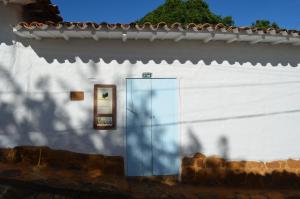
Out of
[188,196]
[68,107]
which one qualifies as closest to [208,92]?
[188,196]

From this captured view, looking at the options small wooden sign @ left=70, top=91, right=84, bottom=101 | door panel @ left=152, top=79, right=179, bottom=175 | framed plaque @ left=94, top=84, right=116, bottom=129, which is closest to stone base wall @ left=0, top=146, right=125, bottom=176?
framed plaque @ left=94, top=84, right=116, bottom=129

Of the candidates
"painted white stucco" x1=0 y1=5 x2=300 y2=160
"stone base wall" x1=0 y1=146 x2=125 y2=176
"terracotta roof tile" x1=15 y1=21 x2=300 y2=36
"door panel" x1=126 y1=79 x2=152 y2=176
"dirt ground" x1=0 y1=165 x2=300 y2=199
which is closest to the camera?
"dirt ground" x1=0 y1=165 x2=300 y2=199

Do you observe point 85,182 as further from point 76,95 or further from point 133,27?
point 133,27

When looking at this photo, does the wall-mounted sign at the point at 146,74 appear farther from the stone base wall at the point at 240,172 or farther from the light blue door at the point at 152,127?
the stone base wall at the point at 240,172

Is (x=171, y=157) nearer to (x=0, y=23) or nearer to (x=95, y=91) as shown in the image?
(x=95, y=91)

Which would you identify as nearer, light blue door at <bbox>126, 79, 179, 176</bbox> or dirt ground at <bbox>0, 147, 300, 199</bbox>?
dirt ground at <bbox>0, 147, 300, 199</bbox>

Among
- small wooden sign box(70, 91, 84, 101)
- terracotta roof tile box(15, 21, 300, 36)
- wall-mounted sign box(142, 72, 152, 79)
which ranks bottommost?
small wooden sign box(70, 91, 84, 101)

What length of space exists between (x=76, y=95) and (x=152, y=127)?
1814 mm

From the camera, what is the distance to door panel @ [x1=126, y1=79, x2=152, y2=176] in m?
8.34

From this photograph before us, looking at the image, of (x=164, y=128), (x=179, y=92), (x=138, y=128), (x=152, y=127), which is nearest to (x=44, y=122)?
(x=138, y=128)

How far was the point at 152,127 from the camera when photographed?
8438 mm

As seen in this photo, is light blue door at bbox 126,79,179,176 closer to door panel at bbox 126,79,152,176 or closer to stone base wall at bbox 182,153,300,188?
door panel at bbox 126,79,152,176

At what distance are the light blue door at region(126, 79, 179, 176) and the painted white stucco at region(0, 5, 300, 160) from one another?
0.59 ft

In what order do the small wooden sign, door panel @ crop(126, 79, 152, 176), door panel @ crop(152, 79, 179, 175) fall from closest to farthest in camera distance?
the small wooden sign, door panel @ crop(126, 79, 152, 176), door panel @ crop(152, 79, 179, 175)
